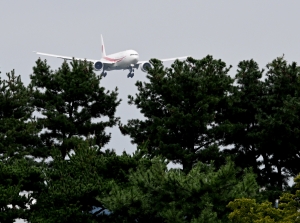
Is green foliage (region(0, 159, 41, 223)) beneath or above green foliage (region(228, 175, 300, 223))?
above

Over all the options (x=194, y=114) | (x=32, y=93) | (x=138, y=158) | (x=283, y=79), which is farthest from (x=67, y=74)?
(x=138, y=158)

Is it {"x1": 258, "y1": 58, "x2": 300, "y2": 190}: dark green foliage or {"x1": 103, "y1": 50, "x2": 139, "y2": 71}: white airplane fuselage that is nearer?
{"x1": 258, "y1": 58, "x2": 300, "y2": 190}: dark green foliage

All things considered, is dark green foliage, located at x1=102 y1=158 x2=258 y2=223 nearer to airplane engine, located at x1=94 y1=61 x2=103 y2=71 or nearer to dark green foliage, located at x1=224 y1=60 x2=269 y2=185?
dark green foliage, located at x1=224 y1=60 x2=269 y2=185

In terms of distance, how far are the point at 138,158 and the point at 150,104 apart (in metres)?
14.7

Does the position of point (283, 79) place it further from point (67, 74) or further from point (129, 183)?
point (129, 183)

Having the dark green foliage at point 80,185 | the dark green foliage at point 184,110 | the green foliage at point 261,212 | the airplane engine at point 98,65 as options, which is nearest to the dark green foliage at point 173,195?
the green foliage at point 261,212

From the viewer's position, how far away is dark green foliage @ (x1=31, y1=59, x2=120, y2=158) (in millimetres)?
55438

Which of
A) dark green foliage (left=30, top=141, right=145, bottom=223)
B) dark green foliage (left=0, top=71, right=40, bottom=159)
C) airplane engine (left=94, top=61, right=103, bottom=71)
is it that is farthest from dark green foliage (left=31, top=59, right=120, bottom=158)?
airplane engine (left=94, top=61, right=103, bottom=71)

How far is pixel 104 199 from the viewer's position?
3494 cm

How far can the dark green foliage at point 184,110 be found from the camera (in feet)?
166

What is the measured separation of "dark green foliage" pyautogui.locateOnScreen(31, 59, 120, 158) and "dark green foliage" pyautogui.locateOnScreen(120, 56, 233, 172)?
8.94ft

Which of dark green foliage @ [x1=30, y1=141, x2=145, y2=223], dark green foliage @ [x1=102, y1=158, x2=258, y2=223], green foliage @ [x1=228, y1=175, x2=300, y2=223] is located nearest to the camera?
green foliage @ [x1=228, y1=175, x2=300, y2=223]

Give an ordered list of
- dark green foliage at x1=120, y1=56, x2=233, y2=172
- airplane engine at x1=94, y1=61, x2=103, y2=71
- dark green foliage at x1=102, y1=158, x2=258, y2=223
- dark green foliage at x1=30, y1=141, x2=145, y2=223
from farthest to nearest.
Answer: airplane engine at x1=94, y1=61, x2=103, y2=71
dark green foliage at x1=120, y1=56, x2=233, y2=172
dark green foliage at x1=30, y1=141, x2=145, y2=223
dark green foliage at x1=102, y1=158, x2=258, y2=223

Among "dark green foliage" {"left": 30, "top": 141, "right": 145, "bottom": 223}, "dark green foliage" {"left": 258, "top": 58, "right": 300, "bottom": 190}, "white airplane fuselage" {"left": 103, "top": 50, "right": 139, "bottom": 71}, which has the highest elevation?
"white airplane fuselage" {"left": 103, "top": 50, "right": 139, "bottom": 71}
